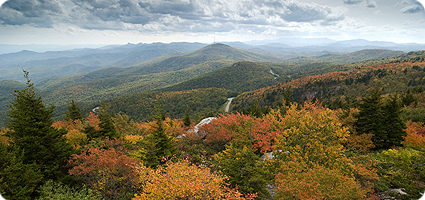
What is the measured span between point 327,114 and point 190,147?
20.1 m

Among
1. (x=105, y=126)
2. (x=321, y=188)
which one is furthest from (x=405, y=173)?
(x=105, y=126)

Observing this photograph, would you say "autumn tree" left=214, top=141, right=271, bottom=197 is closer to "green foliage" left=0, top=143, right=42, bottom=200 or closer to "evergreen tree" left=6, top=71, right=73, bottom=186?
"green foliage" left=0, top=143, right=42, bottom=200

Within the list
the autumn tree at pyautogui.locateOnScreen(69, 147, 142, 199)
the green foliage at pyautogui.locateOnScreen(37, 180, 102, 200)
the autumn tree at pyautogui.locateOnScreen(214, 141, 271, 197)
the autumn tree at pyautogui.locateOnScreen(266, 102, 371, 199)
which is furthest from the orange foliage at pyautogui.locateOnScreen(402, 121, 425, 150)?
the green foliage at pyautogui.locateOnScreen(37, 180, 102, 200)

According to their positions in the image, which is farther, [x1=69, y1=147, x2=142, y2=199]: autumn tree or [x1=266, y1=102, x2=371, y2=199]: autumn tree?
[x1=69, y1=147, x2=142, y2=199]: autumn tree

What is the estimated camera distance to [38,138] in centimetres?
1702

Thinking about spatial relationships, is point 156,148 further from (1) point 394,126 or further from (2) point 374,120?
(1) point 394,126

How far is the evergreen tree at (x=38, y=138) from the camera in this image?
16.7 metres

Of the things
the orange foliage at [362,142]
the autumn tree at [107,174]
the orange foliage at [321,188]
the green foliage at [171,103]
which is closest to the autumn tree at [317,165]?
the orange foliage at [321,188]

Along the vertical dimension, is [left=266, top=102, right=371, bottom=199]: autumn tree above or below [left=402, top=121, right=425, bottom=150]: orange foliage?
above

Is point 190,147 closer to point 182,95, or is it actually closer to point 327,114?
point 327,114

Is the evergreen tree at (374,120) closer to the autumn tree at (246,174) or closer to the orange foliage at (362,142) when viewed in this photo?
the orange foliage at (362,142)

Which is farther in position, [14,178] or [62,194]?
[62,194]

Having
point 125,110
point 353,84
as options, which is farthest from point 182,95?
point 353,84

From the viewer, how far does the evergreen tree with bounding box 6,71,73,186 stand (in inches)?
658
